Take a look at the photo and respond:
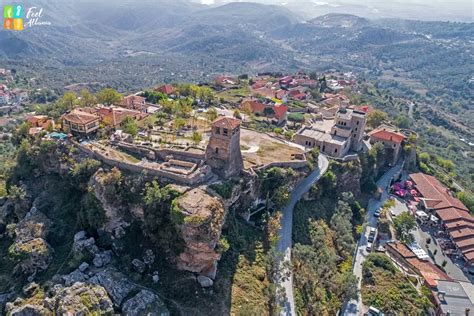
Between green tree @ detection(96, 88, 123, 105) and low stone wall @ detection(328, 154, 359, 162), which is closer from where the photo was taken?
low stone wall @ detection(328, 154, 359, 162)

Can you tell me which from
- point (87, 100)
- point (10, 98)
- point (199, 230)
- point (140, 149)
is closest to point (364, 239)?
point (199, 230)

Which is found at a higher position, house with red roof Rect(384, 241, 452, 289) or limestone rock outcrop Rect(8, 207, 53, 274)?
limestone rock outcrop Rect(8, 207, 53, 274)

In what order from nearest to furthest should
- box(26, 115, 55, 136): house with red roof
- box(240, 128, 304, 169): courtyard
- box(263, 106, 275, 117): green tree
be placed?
box(240, 128, 304, 169): courtyard < box(26, 115, 55, 136): house with red roof < box(263, 106, 275, 117): green tree

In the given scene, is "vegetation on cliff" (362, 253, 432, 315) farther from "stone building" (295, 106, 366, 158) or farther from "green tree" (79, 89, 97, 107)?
"green tree" (79, 89, 97, 107)

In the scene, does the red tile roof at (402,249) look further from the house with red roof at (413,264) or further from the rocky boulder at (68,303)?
the rocky boulder at (68,303)

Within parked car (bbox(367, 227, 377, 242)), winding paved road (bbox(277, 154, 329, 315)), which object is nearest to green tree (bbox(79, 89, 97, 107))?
winding paved road (bbox(277, 154, 329, 315))

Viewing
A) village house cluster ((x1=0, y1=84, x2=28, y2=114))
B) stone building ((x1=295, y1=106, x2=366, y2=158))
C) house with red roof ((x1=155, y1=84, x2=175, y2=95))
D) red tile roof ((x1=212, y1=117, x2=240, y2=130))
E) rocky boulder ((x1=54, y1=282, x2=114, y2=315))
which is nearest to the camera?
→ rocky boulder ((x1=54, y1=282, x2=114, y2=315))

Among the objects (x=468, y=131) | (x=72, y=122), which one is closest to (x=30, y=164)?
(x=72, y=122)

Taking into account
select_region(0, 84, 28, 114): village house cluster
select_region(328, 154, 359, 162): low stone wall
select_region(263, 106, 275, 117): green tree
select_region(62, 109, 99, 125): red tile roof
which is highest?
select_region(62, 109, 99, 125): red tile roof
